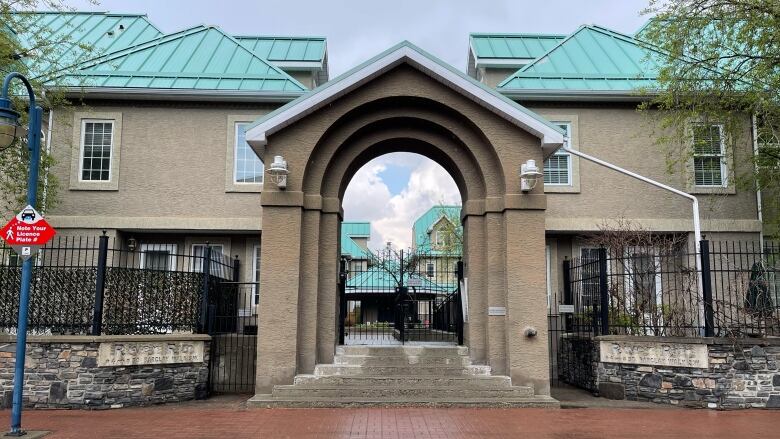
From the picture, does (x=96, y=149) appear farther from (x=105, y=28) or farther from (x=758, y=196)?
(x=758, y=196)

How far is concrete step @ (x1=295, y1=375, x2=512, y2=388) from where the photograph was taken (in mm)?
10758

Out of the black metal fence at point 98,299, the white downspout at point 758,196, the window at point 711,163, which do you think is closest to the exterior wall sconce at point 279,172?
the black metal fence at point 98,299

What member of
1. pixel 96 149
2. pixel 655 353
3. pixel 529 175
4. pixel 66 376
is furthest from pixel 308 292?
pixel 96 149

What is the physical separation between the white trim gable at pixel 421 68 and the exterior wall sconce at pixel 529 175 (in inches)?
23.2

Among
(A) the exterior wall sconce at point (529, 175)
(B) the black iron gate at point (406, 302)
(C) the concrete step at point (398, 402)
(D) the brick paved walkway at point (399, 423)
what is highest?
(A) the exterior wall sconce at point (529, 175)

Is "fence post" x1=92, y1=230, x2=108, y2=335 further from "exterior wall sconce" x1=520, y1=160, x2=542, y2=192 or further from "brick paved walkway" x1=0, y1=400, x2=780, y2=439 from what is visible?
"exterior wall sconce" x1=520, y1=160, x2=542, y2=192

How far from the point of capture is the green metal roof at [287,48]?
65.5 ft

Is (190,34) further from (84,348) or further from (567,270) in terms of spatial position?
(567,270)

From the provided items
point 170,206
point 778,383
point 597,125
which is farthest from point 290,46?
point 778,383

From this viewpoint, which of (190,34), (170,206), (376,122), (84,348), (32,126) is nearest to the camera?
(32,126)

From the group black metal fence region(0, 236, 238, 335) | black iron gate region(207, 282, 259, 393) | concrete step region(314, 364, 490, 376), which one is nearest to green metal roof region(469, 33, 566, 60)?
black iron gate region(207, 282, 259, 393)

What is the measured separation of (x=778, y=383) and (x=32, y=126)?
12.8m

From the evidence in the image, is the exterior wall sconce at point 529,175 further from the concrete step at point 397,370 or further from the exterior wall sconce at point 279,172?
the exterior wall sconce at point 279,172

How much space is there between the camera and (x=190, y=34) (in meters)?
19.6
